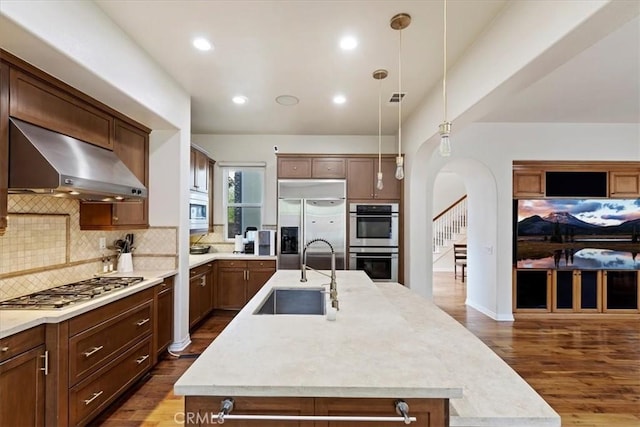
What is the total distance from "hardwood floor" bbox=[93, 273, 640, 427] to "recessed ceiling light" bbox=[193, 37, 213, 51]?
9.42ft

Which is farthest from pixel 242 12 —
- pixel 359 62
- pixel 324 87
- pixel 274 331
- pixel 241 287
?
pixel 241 287

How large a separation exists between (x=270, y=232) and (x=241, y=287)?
0.95 metres

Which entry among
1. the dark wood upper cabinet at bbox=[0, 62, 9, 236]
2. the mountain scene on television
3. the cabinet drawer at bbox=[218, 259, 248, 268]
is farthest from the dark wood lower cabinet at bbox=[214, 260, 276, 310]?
the mountain scene on television

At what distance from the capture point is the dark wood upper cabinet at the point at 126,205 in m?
2.82

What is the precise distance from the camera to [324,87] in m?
3.39

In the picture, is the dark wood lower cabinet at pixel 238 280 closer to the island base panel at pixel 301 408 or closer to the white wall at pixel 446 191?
the island base panel at pixel 301 408

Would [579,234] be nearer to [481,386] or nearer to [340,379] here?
[481,386]

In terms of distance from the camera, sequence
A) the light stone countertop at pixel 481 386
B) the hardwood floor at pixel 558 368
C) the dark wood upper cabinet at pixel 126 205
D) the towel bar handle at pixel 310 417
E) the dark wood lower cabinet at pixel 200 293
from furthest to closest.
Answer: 1. the dark wood lower cabinet at pixel 200 293
2. the dark wood upper cabinet at pixel 126 205
3. the hardwood floor at pixel 558 368
4. the light stone countertop at pixel 481 386
5. the towel bar handle at pixel 310 417

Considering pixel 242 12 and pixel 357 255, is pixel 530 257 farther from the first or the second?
pixel 242 12

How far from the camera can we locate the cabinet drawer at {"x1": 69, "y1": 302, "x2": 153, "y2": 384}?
1.95 meters

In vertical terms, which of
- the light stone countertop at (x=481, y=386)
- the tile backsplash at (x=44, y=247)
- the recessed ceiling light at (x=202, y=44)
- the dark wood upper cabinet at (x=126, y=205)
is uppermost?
the recessed ceiling light at (x=202, y=44)

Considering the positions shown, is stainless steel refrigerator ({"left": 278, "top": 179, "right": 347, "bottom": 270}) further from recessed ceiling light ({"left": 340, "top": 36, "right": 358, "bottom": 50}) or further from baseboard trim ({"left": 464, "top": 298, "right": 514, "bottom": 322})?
recessed ceiling light ({"left": 340, "top": 36, "right": 358, "bottom": 50})

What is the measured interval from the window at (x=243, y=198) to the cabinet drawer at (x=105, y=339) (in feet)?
8.57

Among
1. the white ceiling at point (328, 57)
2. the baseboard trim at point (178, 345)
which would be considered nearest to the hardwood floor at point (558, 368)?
the baseboard trim at point (178, 345)
